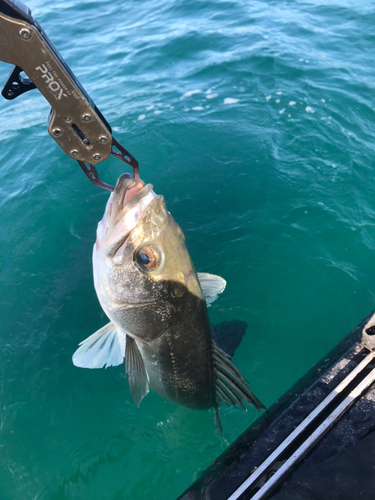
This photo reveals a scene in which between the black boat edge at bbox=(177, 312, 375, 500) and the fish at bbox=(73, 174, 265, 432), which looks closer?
the black boat edge at bbox=(177, 312, 375, 500)

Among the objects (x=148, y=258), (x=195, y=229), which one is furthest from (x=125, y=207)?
(x=195, y=229)

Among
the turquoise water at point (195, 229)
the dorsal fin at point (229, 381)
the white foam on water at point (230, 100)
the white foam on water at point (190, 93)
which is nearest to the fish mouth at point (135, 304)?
the dorsal fin at point (229, 381)

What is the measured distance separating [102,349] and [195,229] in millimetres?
3274

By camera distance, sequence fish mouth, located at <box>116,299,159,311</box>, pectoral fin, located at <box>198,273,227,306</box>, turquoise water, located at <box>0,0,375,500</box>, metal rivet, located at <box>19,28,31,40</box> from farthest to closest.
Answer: turquoise water, located at <box>0,0,375,500</box> → pectoral fin, located at <box>198,273,227,306</box> → fish mouth, located at <box>116,299,159,311</box> → metal rivet, located at <box>19,28,31,40</box>

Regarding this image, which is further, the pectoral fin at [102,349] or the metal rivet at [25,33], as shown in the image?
the pectoral fin at [102,349]

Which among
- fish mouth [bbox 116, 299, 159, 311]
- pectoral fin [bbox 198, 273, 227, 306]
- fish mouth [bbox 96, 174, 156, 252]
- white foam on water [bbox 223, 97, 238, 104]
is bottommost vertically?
white foam on water [bbox 223, 97, 238, 104]

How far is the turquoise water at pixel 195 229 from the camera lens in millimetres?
4137

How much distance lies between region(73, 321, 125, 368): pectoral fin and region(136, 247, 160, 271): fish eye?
0.89 m

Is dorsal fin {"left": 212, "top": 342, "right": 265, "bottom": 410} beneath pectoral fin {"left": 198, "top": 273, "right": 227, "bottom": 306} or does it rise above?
beneath

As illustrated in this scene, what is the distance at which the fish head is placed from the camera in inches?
101

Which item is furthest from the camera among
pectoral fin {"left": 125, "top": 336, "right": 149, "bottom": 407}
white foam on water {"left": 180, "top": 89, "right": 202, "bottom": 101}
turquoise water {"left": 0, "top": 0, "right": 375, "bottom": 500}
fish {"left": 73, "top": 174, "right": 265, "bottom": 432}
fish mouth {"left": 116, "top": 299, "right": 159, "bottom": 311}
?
white foam on water {"left": 180, "top": 89, "right": 202, "bottom": 101}

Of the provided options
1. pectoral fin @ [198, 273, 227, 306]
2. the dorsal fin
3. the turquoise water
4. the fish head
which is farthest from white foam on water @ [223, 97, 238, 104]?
the dorsal fin

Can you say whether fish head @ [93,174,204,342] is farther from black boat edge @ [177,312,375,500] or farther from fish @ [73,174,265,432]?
black boat edge @ [177,312,375,500]

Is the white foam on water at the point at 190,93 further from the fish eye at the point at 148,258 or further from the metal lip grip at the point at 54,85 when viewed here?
the fish eye at the point at 148,258
